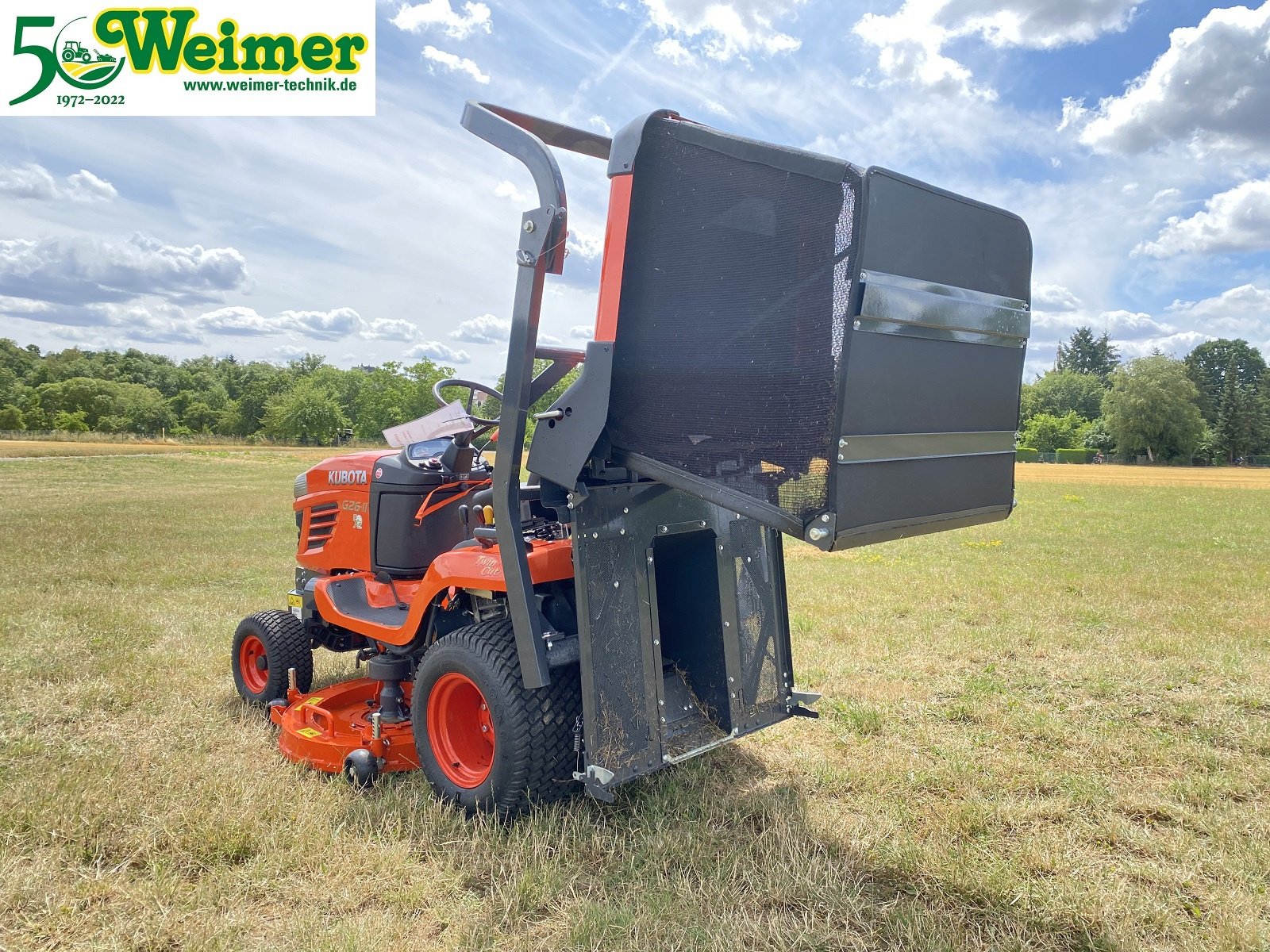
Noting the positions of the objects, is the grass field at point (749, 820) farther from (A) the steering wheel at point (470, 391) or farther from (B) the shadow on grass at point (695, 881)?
(A) the steering wheel at point (470, 391)

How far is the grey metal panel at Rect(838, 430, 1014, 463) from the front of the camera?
263 centimetres

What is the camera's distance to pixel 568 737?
340 cm

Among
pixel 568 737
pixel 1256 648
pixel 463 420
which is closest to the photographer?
pixel 568 737

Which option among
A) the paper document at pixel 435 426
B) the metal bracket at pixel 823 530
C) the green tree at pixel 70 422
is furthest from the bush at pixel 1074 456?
the green tree at pixel 70 422

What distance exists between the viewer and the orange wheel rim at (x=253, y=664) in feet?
16.8

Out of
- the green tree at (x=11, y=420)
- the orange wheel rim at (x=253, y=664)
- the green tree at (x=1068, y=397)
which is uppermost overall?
the green tree at (x=1068, y=397)

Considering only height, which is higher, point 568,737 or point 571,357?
point 571,357

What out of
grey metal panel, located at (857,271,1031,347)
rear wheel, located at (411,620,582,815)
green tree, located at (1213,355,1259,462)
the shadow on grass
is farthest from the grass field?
green tree, located at (1213,355,1259,462)

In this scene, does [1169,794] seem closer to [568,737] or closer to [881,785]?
[881,785]

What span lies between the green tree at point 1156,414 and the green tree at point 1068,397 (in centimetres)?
2191

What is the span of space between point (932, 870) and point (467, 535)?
8.79ft

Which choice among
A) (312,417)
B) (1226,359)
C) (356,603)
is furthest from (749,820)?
(1226,359)

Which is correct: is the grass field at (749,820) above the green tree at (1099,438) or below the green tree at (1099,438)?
below

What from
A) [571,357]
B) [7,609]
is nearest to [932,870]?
[571,357]
